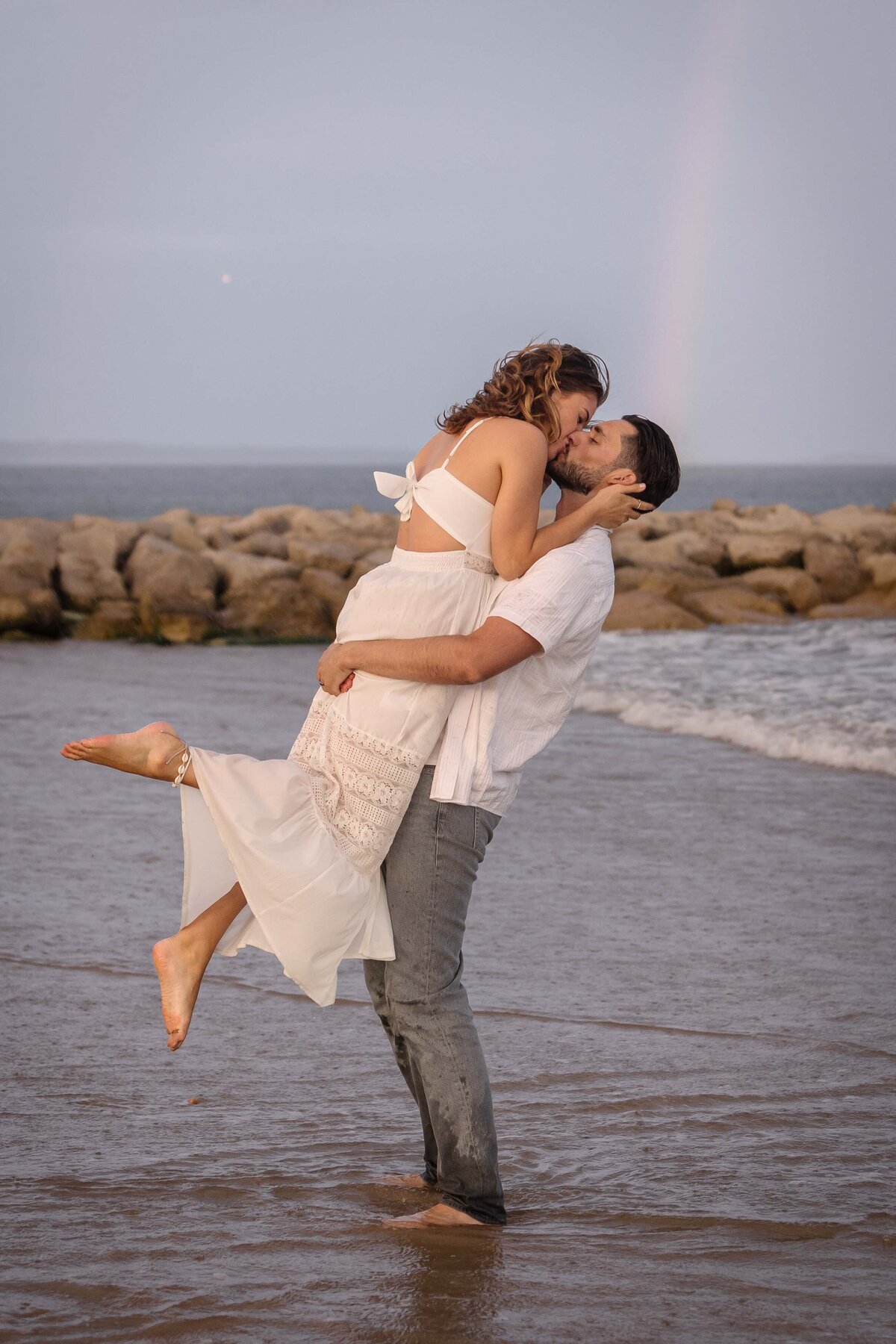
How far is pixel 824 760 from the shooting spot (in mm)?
8789

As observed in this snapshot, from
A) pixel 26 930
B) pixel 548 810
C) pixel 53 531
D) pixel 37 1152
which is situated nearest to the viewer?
pixel 37 1152

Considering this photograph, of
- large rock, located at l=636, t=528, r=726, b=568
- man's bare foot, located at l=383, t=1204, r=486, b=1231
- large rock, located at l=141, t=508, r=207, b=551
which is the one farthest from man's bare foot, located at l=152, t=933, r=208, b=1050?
large rock, located at l=636, t=528, r=726, b=568

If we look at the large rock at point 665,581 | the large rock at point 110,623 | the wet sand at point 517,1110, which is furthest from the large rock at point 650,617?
the wet sand at point 517,1110

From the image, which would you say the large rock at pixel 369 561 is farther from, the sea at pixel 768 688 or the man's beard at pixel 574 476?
the man's beard at pixel 574 476

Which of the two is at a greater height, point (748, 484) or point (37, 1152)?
point (37, 1152)

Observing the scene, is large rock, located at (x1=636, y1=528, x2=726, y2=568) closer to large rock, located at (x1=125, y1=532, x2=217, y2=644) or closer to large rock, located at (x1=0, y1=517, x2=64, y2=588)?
large rock, located at (x1=125, y1=532, x2=217, y2=644)

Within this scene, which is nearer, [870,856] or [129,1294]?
[129,1294]

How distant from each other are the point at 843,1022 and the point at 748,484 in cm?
11122

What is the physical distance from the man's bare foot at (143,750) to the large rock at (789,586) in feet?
56.4

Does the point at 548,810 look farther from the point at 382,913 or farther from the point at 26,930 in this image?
the point at 382,913

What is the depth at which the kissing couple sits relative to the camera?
278 centimetres

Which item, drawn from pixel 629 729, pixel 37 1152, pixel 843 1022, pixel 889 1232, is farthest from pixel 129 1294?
pixel 629 729

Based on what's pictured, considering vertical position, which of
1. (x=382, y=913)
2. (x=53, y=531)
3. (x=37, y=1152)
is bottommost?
(x=53, y=531)

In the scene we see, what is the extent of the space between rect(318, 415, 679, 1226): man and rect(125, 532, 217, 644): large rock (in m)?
12.7
